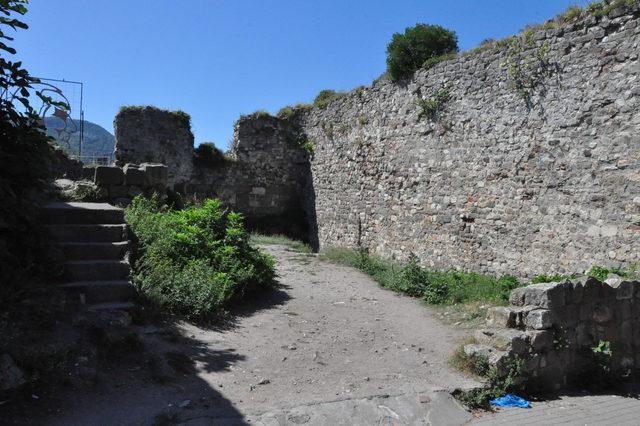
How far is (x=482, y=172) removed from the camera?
32.4 ft

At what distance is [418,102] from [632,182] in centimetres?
496

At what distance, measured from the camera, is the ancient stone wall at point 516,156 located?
7754 mm

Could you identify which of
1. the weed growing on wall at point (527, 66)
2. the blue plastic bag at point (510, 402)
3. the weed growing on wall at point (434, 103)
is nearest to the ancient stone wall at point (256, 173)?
the weed growing on wall at point (434, 103)

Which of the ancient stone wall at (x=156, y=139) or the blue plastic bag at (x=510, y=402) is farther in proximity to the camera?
the ancient stone wall at (x=156, y=139)

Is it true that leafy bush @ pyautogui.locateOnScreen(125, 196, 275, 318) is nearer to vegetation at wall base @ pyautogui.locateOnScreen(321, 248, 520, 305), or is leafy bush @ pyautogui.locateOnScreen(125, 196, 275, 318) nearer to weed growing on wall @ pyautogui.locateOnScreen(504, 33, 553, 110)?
vegetation at wall base @ pyautogui.locateOnScreen(321, 248, 520, 305)

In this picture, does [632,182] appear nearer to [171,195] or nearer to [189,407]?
[189,407]

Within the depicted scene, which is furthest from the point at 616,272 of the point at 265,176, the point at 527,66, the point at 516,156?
the point at 265,176

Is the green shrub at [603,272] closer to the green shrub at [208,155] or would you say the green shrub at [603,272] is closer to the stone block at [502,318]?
the stone block at [502,318]

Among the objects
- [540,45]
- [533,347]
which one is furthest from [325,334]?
[540,45]

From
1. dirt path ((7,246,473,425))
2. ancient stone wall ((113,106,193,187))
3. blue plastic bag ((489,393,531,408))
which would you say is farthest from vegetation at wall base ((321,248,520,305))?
ancient stone wall ((113,106,193,187))

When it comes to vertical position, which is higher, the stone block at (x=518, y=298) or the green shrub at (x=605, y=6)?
the green shrub at (x=605, y=6)

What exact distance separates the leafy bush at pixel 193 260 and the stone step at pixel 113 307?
39cm

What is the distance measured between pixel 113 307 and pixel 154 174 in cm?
383

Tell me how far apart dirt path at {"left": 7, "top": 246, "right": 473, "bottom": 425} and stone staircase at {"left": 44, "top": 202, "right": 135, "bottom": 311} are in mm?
670
